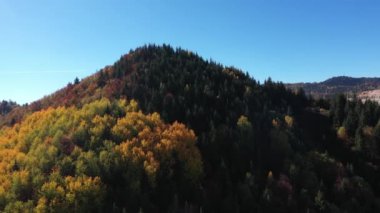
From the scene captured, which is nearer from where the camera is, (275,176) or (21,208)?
(21,208)

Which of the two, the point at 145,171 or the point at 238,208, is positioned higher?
the point at 145,171

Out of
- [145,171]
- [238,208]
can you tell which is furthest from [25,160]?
[238,208]

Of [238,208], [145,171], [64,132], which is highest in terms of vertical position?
[64,132]

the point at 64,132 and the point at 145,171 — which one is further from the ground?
the point at 64,132

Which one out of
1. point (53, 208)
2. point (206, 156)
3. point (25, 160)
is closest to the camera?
point (53, 208)

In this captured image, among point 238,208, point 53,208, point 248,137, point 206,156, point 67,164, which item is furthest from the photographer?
point 248,137

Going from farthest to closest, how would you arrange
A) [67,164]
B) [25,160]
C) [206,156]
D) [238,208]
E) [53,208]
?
[206,156], [25,160], [67,164], [238,208], [53,208]

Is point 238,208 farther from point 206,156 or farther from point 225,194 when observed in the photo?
point 206,156

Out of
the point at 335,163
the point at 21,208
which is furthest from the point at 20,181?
the point at 335,163

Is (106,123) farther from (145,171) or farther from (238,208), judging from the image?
(238,208)
